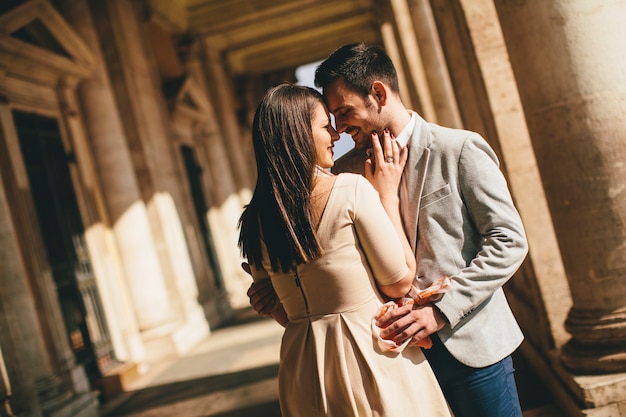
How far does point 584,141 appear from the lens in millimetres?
2908

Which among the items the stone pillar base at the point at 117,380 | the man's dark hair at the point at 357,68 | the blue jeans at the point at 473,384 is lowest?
the stone pillar base at the point at 117,380

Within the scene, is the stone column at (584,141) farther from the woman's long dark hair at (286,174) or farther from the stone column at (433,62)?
the stone column at (433,62)

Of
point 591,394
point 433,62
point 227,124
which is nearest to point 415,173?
point 591,394

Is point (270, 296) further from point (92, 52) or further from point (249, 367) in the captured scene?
point (92, 52)

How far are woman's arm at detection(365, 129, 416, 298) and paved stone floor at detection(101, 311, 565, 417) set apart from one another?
2.45 m

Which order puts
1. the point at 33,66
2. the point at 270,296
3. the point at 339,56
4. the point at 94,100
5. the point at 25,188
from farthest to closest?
the point at 94,100
the point at 33,66
the point at 25,188
the point at 270,296
the point at 339,56

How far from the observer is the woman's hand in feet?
6.19

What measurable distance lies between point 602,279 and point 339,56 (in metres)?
2.08

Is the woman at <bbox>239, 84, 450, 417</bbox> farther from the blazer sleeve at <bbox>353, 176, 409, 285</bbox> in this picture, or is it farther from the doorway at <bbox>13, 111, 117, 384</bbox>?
the doorway at <bbox>13, 111, 117, 384</bbox>

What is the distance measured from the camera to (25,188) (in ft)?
21.7

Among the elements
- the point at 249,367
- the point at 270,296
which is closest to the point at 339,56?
the point at 270,296

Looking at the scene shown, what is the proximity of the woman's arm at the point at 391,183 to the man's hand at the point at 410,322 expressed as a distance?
0.08 m

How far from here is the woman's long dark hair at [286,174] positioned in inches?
66.5

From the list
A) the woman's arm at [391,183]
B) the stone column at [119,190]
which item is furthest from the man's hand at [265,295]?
the stone column at [119,190]
